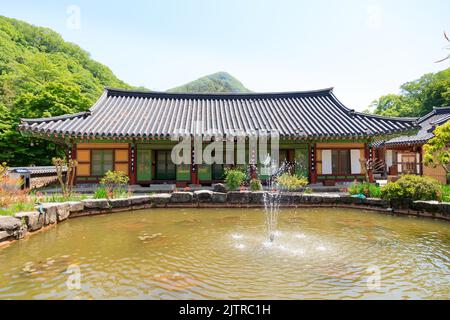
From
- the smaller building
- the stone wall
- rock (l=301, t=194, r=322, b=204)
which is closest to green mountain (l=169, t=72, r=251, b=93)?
the smaller building

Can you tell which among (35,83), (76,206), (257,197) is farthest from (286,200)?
(35,83)

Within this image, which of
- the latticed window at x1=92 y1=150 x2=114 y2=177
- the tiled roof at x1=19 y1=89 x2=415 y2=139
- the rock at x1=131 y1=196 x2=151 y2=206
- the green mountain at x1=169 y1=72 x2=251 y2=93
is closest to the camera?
the rock at x1=131 y1=196 x2=151 y2=206

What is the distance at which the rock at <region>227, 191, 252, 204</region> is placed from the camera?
1231cm

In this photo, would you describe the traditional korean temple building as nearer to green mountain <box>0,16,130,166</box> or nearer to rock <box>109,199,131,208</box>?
rock <box>109,199,131,208</box>

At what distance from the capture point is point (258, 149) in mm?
16938

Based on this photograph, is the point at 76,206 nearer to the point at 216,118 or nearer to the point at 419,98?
the point at 216,118

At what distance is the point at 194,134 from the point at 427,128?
1879 centimetres

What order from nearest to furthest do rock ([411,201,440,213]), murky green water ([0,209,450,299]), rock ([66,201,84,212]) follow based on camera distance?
murky green water ([0,209,450,299])
rock ([411,201,440,213])
rock ([66,201,84,212])

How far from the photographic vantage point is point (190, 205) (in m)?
12.1

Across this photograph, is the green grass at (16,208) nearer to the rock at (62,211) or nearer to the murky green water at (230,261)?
the rock at (62,211)

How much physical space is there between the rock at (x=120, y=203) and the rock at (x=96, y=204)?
0.53 feet

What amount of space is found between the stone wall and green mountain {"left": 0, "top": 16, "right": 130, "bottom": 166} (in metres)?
15.4

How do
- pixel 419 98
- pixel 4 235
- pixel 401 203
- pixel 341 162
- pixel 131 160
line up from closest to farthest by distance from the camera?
pixel 4 235 < pixel 401 203 < pixel 131 160 < pixel 341 162 < pixel 419 98

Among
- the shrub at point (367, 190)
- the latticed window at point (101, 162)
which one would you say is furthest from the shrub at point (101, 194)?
the shrub at point (367, 190)
